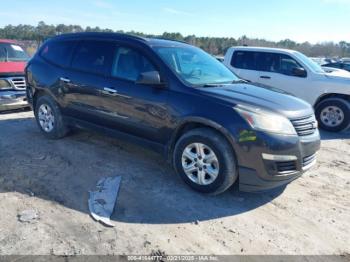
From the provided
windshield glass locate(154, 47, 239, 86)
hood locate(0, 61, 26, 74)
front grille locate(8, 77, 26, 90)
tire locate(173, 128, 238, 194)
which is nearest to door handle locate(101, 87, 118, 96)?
windshield glass locate(154, 47, 239, 86)

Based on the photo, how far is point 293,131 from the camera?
3.68 meters

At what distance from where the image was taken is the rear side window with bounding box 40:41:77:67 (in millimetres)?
5456

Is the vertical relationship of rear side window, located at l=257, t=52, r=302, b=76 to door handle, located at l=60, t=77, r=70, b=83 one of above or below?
above

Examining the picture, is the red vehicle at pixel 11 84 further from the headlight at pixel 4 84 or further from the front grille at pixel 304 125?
the front grille at pixel 304 125

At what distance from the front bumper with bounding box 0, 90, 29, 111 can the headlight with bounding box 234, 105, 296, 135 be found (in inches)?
227

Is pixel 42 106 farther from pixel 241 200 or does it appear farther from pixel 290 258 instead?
pixel 290 258

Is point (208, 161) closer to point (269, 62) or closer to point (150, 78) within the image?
point (150, 78)

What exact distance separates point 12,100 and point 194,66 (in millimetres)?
4873

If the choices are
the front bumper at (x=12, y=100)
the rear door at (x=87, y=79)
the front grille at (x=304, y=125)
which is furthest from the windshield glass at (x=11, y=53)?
the front grille at (x=304, y=125)

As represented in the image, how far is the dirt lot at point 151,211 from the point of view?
3.04 m

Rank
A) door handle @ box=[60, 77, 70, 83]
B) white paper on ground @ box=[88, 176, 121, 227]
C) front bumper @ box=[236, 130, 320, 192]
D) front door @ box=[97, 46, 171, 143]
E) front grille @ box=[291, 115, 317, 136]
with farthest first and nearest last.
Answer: door handle @ box=[60, 77, 70, 83] < front door @ box=[97, 46, 171, 143] < front grille @ box=[291, 115, 317, 136] < front bumper @ box=[236, 130, 320, 192] < white paper on ground @ box=[88, 176, 121, 227]

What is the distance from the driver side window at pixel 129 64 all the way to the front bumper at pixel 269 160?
167cm

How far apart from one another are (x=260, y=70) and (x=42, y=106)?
567cm

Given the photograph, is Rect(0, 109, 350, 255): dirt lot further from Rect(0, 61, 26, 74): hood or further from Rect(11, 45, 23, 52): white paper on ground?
Rect(11, 45, 23, 52): white paper on ground
